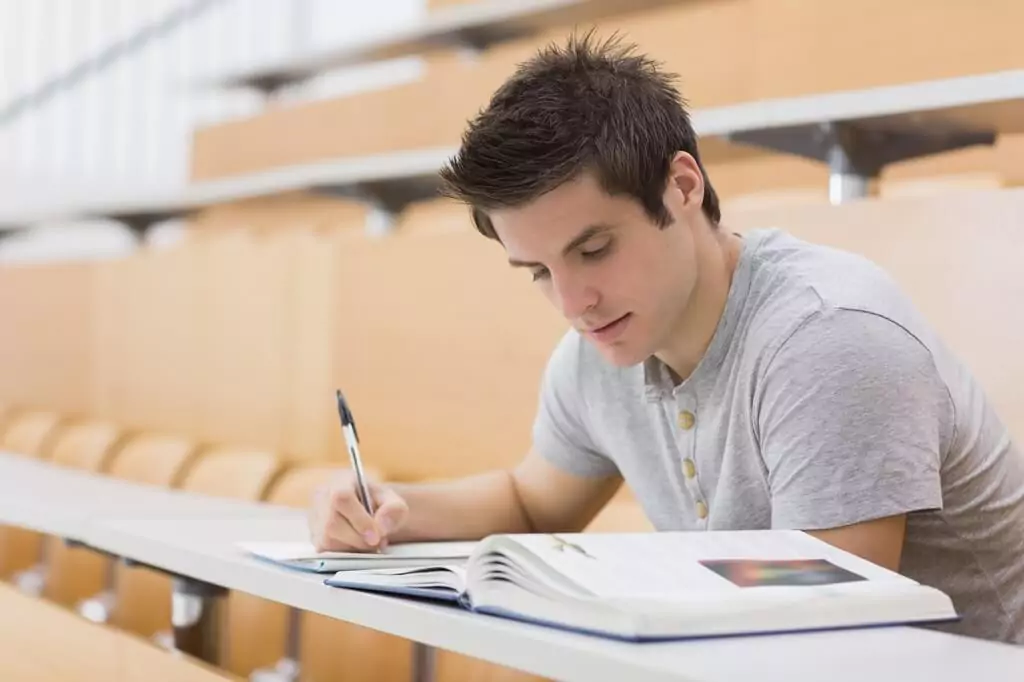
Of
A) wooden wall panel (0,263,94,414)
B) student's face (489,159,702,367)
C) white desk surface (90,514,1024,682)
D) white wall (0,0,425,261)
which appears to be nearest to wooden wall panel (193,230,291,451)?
wooden wall panel (0,263,94,414)

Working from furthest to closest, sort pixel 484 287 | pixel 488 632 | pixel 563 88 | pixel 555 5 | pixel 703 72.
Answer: pixel 555 5
pixel 703 72
pixel 484 287
pixel 563 88
pixel 488 632

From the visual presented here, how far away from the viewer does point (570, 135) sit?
0.87 metres

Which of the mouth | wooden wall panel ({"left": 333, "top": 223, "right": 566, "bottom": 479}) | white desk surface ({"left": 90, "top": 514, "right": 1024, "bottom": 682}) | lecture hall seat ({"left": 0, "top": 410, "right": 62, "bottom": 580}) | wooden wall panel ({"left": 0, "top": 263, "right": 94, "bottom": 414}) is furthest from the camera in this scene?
wooden wall panel ({"left": 0, "top": 263, "right": 94, "bottom": 414})

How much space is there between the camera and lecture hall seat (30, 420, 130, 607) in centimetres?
214

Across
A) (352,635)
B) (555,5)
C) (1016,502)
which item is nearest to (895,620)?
(1016,502)

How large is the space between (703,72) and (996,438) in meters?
1.18

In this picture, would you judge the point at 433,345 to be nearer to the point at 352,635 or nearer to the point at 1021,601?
the point at 352,635

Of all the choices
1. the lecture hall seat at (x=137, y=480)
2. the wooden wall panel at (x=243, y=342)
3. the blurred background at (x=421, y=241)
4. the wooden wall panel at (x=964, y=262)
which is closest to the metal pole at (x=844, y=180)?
the blurred background at (x=421, y=241)

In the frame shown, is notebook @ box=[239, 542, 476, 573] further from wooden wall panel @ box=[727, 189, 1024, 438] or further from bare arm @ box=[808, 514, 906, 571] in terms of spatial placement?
wooden wall panel @ box=[727, 189, 1024, 438]

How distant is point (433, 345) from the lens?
1.97 m

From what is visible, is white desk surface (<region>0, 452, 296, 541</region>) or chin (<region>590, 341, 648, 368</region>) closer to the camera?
chin (<region>590, 341, 648, 368</region>)

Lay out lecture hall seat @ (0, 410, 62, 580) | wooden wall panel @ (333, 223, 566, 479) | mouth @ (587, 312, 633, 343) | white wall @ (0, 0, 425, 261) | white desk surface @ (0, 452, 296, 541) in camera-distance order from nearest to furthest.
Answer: mouth @ (587, 312, 633, 343) < white desk surface @ (0, 452, 296, 541) < wooden wall panel @ (333, 223, 566, 479) < lecture hall seat @ (0, 410, 62, 580) < white wall @ (0, 0, 425, 261)

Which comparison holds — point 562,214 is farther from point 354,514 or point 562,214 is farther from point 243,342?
point 243,342

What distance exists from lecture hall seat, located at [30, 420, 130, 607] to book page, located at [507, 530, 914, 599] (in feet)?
4.95
